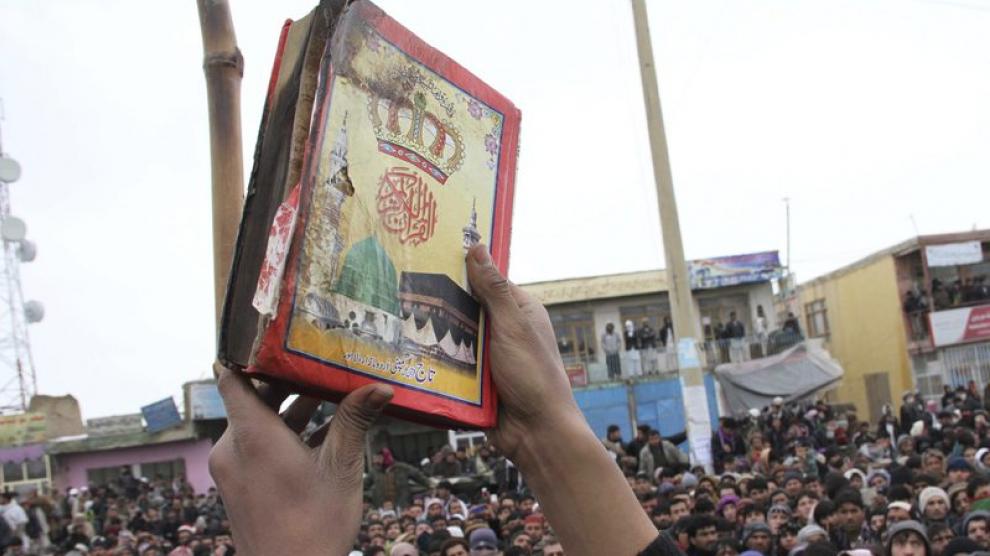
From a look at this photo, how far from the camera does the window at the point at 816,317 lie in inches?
1256

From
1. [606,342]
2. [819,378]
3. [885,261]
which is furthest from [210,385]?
[885,261]

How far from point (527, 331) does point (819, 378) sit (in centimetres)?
2129

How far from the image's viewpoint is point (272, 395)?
133 centimetres

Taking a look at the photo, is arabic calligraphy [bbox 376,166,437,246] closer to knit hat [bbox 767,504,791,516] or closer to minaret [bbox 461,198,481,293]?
minaret [bbox 461,198,481,293]

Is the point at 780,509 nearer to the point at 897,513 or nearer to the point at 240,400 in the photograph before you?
the point at 897,513

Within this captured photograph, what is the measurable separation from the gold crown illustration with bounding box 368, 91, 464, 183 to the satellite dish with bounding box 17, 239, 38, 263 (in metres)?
26.8

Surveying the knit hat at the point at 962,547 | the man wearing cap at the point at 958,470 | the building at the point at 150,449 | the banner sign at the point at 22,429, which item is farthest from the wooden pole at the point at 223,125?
the banner sign at the point at 22,429

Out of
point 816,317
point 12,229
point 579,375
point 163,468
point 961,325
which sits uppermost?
point 12,229

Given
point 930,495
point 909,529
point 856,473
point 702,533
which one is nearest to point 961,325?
point 856,473

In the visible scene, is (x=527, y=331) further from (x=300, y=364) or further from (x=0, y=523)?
(x=0, y=523)

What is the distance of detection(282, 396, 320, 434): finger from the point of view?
140cm

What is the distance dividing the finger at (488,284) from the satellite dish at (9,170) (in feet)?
83.6

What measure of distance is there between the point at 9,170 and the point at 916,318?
23.2m

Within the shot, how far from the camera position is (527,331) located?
1.48 m
